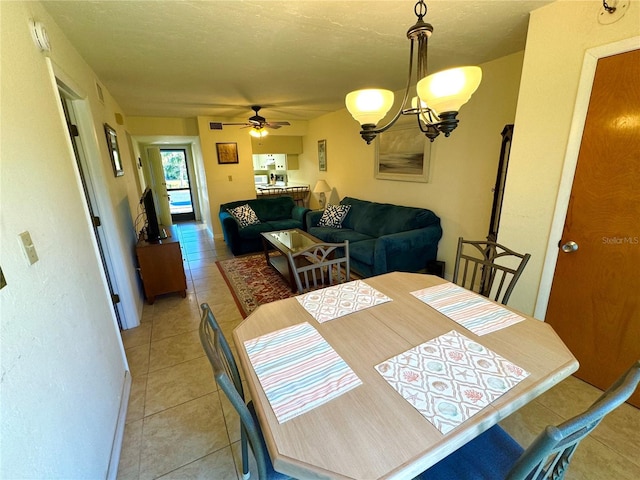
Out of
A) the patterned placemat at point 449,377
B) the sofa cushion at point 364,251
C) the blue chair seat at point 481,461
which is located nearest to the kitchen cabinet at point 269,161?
the sofa cushion at point 364,251

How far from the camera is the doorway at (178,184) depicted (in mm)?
7887

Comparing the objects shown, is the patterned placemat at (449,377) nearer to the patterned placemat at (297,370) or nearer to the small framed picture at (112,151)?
the patterned placemat at (297,370)

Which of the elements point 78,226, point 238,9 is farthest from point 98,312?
point 238,9

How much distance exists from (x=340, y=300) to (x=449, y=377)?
67cm

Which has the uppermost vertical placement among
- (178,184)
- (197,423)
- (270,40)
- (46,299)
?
(270,40)

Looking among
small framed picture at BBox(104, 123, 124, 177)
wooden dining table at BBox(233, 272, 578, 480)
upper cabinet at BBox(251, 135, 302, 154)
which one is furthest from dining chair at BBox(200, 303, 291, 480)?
upper cabinet at BBox(251, 135, 302, 154)

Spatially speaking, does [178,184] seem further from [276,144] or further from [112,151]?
[112,151]

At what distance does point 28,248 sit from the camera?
0.99 m

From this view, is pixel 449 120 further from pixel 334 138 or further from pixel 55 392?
pixel 334 138

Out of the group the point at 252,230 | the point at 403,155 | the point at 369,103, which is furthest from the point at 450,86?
the point at 252,230

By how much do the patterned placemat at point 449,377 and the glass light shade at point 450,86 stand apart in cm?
97

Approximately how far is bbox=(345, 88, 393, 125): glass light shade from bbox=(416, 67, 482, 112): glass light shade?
0.82 ft

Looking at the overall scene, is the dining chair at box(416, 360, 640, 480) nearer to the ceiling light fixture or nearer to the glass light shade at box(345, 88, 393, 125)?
the ceiling light fixture

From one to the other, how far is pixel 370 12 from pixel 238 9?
2.56 feet
